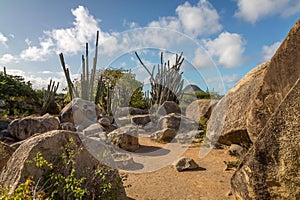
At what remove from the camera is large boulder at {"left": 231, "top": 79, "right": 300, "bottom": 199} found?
240 cm

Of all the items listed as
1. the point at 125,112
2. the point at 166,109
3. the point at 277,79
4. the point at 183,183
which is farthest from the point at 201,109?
the point at 277,79

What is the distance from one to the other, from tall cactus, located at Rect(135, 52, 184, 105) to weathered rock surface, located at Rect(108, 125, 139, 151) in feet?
22.4

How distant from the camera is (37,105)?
17266mm

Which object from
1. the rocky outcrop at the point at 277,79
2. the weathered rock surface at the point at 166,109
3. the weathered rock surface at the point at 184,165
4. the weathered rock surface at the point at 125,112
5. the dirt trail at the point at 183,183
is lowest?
the dirt trail at the point at 183,183

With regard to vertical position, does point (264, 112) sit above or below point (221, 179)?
above

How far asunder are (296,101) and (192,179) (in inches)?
110

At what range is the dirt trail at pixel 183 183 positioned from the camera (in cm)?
388

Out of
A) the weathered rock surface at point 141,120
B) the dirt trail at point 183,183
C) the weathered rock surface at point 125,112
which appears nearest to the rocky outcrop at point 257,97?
the dirt trail at point 183,183

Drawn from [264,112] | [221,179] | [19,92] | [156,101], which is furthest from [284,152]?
[19,92]

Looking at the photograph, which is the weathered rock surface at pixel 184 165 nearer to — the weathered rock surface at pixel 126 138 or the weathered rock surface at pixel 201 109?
the weathered rock surface at pixel 126 138

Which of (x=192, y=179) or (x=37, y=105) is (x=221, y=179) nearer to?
(x=192, y=179)

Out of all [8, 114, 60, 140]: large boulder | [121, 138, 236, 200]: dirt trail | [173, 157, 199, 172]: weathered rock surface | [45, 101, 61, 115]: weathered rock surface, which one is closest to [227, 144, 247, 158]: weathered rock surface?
[121, 138, 236, 200]: dirt trail

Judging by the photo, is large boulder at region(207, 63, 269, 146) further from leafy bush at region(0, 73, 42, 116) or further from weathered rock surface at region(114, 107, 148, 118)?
leafy bush at region(0, 73, 42, 116)

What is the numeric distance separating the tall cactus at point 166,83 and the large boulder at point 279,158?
11.2m
